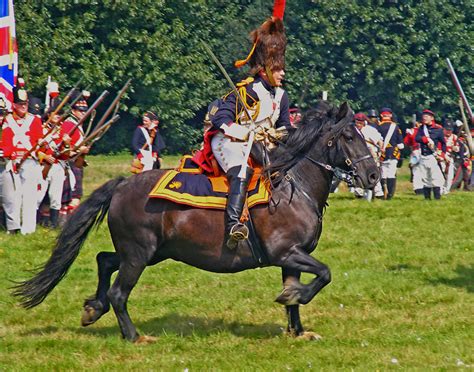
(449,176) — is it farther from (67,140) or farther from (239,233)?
(239,233)

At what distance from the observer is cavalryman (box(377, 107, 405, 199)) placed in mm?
28448

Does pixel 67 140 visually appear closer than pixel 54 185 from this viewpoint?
Yes

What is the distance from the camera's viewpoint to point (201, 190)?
484 inches

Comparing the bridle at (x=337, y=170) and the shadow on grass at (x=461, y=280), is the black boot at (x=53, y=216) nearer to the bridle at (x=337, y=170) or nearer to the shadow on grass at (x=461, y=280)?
the shadow on grass at (x=461, y=280)

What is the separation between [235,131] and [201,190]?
2.33 feet

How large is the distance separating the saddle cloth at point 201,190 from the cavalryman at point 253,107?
0.12 m

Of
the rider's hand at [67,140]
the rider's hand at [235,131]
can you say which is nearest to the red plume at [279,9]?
the rider's hand at [235,131]

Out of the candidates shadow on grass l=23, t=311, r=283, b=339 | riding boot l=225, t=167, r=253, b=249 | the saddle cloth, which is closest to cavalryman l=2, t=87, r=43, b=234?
shadow on grass l=23, t=311, r=283, b=339

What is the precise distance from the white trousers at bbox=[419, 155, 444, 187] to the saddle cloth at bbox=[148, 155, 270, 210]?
1573cm

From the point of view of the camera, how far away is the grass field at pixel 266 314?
11.4 metres

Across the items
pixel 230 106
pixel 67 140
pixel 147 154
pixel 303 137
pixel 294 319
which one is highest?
pixel 230 106

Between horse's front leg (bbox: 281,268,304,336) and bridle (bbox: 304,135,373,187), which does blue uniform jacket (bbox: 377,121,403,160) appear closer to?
bridle (bbox: 304,135,373,187)

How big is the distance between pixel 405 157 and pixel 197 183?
3779 centimetres

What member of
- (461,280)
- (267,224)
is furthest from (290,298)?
(461,280)
